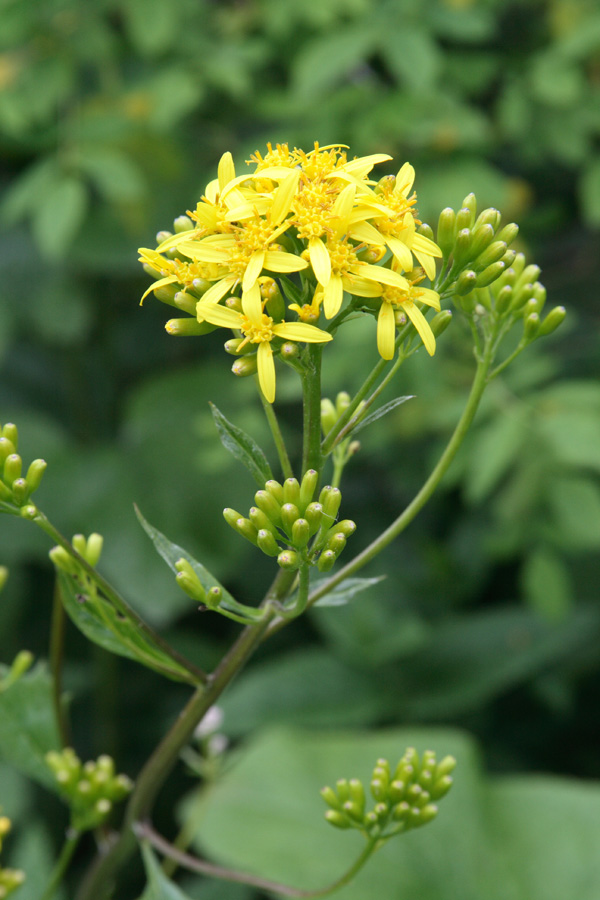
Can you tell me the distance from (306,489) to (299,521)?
0.04 m

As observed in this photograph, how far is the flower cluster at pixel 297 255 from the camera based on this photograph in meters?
0.85

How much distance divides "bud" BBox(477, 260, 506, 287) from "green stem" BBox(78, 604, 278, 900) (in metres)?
0.42

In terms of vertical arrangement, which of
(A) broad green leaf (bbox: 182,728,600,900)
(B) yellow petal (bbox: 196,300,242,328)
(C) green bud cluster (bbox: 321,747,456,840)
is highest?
(B) yellow petal (bbox: 196,300,242,328)

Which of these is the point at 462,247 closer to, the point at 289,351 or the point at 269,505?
the point at 289,351

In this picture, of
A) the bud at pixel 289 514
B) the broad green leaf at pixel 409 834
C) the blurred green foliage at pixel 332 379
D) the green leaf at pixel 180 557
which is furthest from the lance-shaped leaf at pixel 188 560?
A: the broad green leaf at pixel 409 834

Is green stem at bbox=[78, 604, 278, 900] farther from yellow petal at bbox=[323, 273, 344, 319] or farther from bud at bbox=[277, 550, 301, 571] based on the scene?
yellow petal at bbox=[323, 273, 344, 319]

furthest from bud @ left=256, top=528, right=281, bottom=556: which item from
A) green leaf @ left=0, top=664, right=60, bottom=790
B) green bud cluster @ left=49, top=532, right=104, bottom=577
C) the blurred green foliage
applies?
the blurred green foliage

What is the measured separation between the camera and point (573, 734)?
2.98 meters

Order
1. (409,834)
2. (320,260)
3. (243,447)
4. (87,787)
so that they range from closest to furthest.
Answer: (320,260)
(243,447)
(87,787)
(409,834)

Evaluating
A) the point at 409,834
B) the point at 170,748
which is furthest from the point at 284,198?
the point at 409,834

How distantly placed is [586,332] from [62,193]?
1817 millimetres

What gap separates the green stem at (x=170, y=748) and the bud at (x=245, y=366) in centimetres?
24

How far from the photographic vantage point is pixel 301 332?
2.81ft

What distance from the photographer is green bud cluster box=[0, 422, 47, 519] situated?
0.94m
